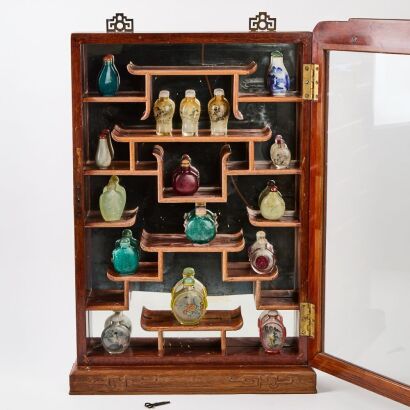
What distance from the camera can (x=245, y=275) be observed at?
4332 millimetres

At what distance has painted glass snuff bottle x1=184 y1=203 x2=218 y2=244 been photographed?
4.27 metres

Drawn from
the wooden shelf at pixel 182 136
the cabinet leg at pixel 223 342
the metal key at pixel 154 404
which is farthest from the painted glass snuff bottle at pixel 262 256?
the metal key at pixel 154 404

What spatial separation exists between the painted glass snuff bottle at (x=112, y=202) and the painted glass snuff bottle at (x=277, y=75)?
697 millimetres

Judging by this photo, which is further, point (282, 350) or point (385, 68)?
point (282, 350)

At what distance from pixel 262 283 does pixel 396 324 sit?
64cm

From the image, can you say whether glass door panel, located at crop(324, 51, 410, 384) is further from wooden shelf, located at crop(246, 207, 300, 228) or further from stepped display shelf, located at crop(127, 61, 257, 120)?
stepped display shelf, located at crop(127, 61, 257, 120)

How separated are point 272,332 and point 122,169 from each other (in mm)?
857

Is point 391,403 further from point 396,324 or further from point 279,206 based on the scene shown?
point 279,206

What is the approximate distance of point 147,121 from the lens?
170 inches

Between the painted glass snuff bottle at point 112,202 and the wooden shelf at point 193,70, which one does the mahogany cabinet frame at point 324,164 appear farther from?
the painted glass snuff bottle at point 112,202

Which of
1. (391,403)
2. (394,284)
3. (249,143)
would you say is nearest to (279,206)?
(249,143)

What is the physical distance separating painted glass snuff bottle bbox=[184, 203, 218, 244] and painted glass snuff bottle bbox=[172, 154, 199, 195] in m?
0.09

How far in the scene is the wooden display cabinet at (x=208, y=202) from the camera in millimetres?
4180

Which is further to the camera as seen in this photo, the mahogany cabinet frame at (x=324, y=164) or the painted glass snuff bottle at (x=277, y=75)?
the painted glass snuff bottle at (x=277, y=75)
